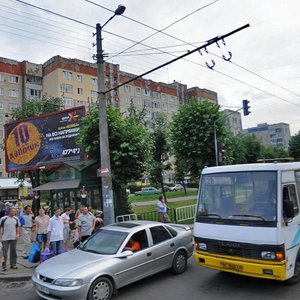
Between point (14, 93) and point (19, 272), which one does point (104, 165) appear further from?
point (14, 93)

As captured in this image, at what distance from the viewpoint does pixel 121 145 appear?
15148mm

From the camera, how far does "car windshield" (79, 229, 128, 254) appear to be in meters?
7.48

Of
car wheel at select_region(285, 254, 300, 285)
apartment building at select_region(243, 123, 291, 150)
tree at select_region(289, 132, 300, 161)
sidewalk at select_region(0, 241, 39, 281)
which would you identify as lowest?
sidewalk at select_region(0, 241, 39, 281)

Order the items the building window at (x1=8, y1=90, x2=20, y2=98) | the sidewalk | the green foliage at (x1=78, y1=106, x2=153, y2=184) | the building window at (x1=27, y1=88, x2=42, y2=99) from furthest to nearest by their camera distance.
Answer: the building window at (x1=27, y1=88, x2=42, y2=99)
the building window at (x1=8, y1=90, x2=20, y2=98)
the green foliage at (x1=78, y1=106, x2=153, y2=184)
the sidewalk

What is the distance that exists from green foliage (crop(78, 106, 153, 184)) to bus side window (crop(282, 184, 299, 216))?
8.76 meters

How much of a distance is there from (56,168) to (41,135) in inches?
103

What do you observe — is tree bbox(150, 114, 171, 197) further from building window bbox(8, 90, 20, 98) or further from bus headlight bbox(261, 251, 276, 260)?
building window bbox(8, 90, 20, 98)

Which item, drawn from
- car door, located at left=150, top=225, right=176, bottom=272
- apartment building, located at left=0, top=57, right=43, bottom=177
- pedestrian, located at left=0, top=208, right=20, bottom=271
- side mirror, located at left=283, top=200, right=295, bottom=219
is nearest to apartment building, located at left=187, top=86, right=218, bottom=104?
apartment building, located at left=0, top=57, right=43, bottom=177

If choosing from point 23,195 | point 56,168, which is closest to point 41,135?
point 56,168

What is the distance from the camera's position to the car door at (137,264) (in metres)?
7.12

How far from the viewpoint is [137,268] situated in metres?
7.46

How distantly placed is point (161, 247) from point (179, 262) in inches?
29.5

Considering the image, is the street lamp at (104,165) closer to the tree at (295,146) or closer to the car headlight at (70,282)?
the car headlight at (70,282)

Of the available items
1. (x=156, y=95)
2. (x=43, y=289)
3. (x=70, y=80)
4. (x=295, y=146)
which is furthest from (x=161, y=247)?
(x=156, y=95)
